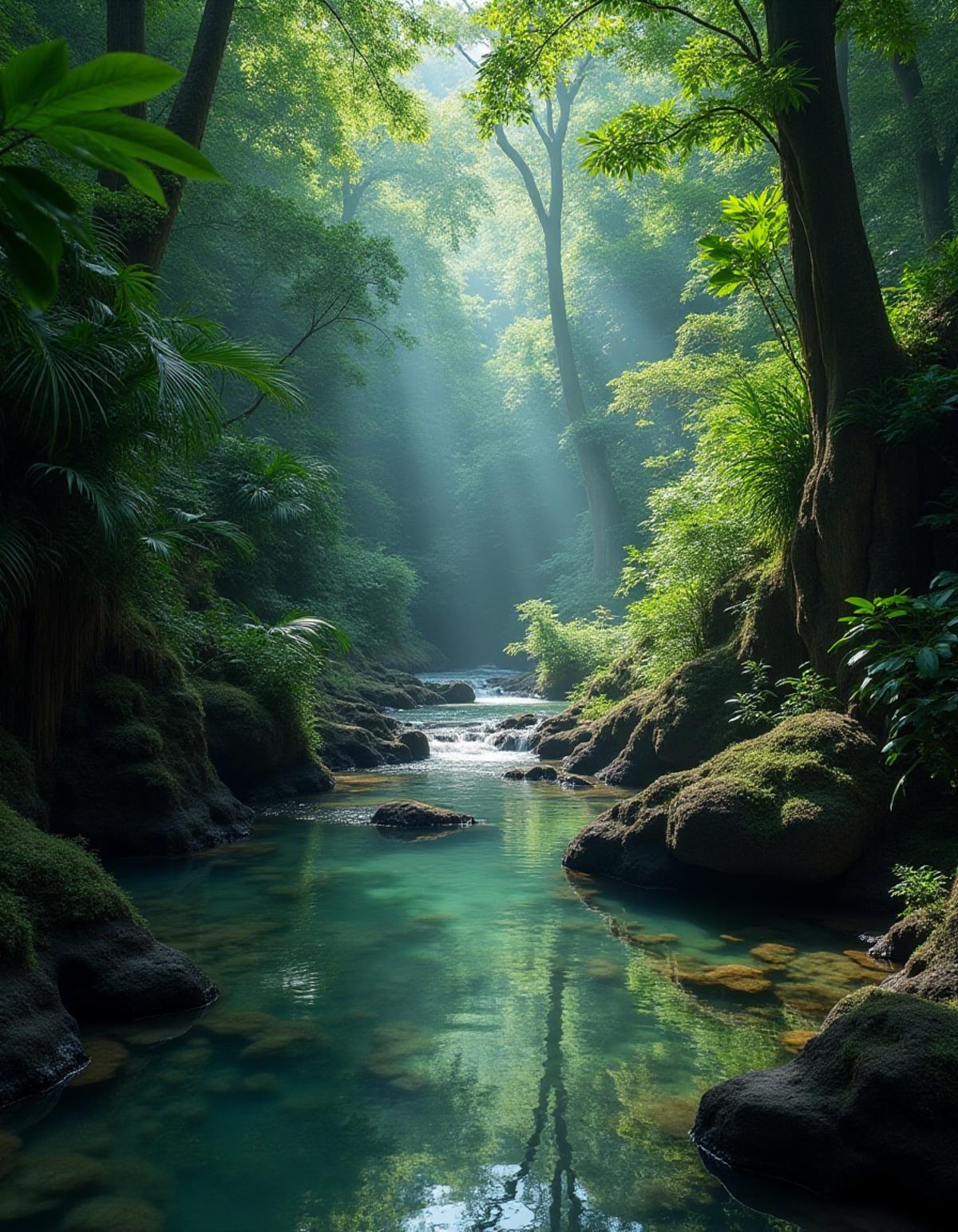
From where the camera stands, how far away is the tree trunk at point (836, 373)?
663cm

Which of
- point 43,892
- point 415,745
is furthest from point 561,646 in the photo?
point 43,892

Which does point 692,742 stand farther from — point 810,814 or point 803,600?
point 810,814

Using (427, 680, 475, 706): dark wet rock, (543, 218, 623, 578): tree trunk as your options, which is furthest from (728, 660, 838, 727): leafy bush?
(543, 218, 623, 578): tree trunk

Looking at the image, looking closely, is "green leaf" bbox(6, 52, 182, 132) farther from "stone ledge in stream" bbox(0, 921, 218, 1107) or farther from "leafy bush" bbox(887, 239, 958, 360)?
"leafy bush" bbox(887, 239, 958, 360)

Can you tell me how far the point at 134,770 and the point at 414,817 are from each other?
110 inches

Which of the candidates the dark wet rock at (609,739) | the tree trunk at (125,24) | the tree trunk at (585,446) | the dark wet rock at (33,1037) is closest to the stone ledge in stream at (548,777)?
the dark wet rock at (609,739)

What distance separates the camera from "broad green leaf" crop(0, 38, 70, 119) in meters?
0.99

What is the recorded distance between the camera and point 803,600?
723 cm

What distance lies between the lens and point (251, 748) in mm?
9969

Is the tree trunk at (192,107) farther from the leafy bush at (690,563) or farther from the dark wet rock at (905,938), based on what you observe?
the dark wet rock at (905,938)

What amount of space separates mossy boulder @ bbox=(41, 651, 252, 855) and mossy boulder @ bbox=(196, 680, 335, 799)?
2.53 feet

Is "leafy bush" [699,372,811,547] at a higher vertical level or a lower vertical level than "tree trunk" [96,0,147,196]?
lower

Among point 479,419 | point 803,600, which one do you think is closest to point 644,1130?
point 803,600

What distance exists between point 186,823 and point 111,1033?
152 inches
